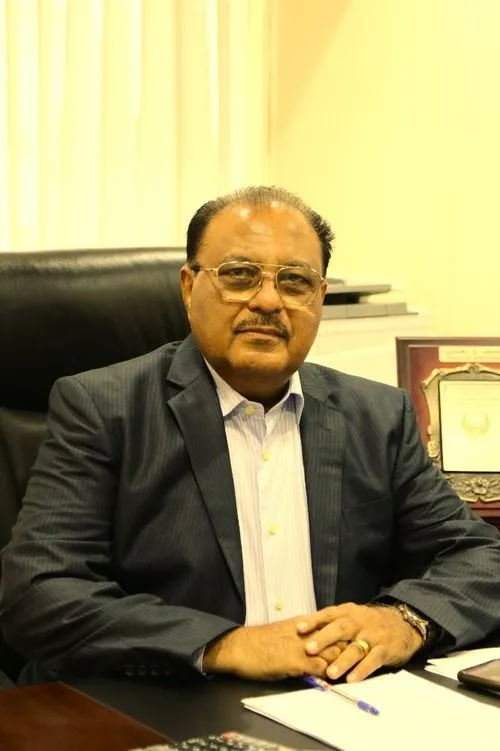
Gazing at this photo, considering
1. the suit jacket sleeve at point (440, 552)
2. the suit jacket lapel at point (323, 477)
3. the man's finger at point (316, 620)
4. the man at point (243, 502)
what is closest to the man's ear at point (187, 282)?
the man at point (243, 502)

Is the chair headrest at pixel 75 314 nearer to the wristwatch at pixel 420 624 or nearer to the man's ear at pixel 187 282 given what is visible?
the man's ear at pixel 187 282

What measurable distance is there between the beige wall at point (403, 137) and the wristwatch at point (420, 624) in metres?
1.30

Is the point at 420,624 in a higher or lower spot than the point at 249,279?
lower

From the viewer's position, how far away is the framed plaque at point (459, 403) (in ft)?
6.72

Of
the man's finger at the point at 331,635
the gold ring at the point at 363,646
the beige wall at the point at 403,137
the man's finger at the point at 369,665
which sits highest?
the beige wall at the point at 403,137

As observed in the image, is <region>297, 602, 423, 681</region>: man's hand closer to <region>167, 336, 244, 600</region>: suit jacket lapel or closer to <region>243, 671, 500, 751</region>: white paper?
<region>243, 671, 500, 751</region>: white paper

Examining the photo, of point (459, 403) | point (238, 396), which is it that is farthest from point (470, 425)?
point (238, 396)

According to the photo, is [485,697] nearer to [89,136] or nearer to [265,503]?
[265,503]

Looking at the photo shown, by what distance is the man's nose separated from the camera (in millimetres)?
1578

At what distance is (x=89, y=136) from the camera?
2.67 metres

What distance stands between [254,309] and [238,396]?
5.7 inches

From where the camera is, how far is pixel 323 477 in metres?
1.63

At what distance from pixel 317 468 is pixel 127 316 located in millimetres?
446

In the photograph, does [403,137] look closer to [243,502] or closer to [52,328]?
[52,328]
